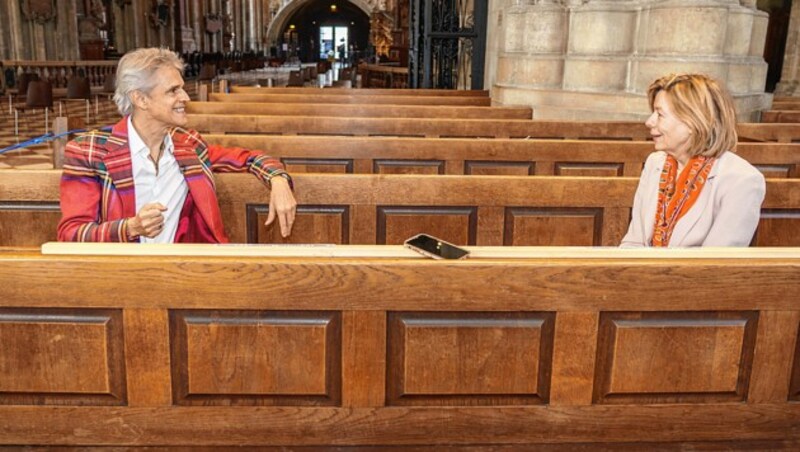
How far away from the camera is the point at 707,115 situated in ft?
7.34

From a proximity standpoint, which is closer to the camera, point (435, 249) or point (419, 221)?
point (435, 249)

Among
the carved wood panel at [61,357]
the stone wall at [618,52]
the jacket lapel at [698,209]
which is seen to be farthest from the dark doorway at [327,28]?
the carved wood panel at [61,357]

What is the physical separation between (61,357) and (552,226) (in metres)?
2.10

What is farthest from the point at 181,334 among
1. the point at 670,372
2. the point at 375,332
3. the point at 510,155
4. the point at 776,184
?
the point at 510,155

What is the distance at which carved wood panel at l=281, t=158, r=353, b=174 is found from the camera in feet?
13.5

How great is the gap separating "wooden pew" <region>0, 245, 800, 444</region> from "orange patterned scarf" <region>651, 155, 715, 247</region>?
73 centimetres

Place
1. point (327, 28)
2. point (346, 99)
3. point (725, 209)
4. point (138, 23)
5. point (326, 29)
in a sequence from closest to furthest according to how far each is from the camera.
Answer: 1. point (725, 209)
2. point (346, 99)
3. point (138, 23)
4. point (327, 28)
5. point (326, 29)

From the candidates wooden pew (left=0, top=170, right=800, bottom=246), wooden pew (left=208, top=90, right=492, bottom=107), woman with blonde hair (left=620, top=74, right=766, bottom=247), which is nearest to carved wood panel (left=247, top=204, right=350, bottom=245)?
wooden pew (left=0, top=170, right=800, bottom=246)

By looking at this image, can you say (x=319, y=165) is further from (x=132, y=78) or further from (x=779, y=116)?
(x=779, y=116)

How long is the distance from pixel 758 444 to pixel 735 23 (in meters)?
4.77

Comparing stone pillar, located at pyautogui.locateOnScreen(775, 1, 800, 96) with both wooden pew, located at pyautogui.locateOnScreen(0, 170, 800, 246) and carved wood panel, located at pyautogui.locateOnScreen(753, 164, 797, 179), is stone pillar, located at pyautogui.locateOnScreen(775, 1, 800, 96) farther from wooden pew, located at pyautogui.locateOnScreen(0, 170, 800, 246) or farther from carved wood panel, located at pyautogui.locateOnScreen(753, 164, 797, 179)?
wooden pew, located at pyautogui.locateOnScreen(0, 170, 800, 246)

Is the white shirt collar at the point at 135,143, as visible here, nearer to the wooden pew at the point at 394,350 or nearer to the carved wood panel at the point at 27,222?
the carved wood panel at the point at 27,222

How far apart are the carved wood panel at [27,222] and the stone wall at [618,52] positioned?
4625mm

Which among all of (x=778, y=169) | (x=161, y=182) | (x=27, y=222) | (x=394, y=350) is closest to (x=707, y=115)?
(x=394, y=350)
